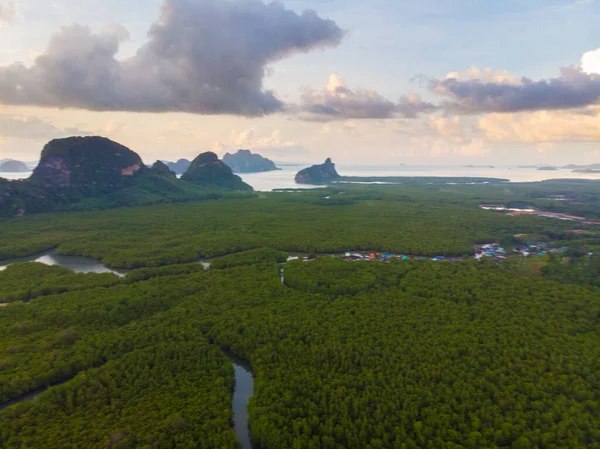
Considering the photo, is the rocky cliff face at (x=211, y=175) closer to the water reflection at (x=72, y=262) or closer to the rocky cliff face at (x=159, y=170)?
the rocky cliff face at (x=159, y=170)

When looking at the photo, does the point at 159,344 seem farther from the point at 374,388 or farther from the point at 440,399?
the point at 440,399

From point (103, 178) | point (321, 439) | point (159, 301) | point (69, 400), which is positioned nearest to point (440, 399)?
point (321, 439)

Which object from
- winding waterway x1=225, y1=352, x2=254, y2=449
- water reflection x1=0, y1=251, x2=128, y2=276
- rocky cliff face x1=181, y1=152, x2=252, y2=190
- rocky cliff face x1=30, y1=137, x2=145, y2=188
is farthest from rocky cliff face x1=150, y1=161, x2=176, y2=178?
winding waterway x1=225, y1=352, x2=254, y2=449

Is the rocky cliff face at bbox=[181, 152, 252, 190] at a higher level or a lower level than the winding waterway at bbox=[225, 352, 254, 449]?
higher

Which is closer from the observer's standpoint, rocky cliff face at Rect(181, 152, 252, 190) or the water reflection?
the water reflection

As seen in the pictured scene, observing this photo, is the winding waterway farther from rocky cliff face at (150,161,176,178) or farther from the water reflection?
rocky cliff face at (150,161,176,178)

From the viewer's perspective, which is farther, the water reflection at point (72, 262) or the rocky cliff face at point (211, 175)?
the rocky cliff face at point (211, 175)

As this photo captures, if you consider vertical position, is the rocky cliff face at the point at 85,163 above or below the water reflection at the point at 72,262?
above

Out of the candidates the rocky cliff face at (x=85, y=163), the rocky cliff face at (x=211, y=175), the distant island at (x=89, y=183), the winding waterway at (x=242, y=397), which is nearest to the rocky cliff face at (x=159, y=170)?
the distant island at (x=89, y=183)
